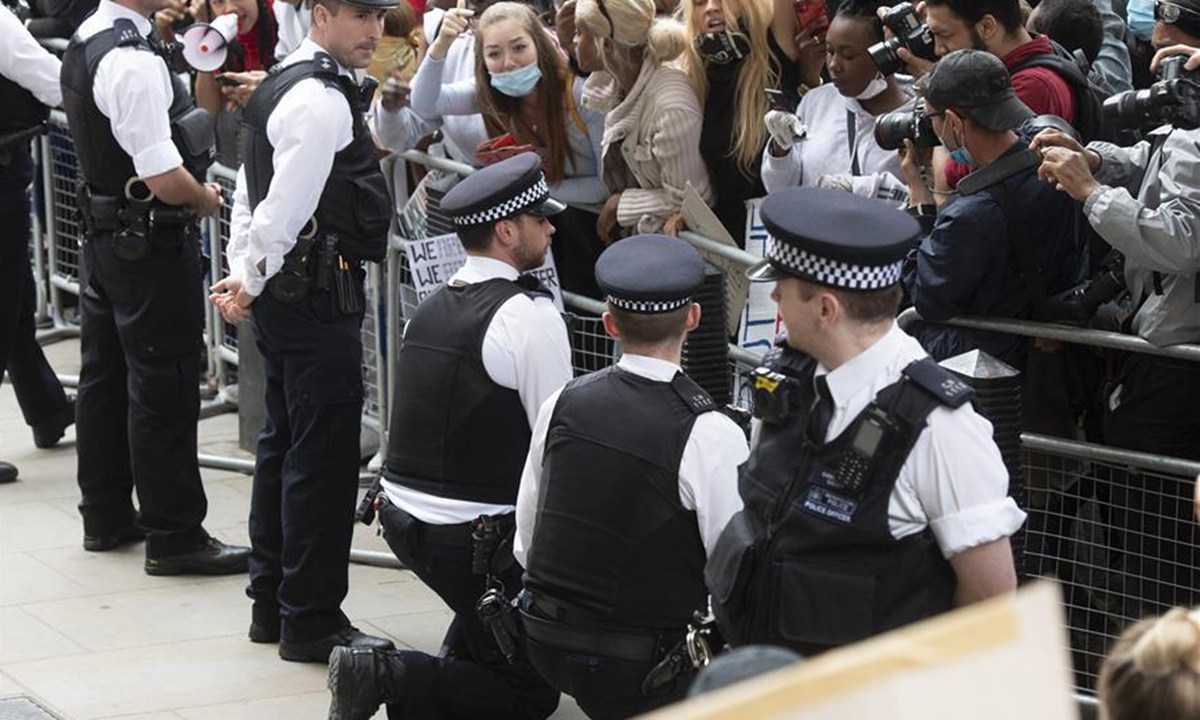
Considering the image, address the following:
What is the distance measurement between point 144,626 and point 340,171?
1.94 metres

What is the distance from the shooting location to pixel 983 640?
199 centimetres

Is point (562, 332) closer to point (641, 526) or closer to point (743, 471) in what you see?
point (641, 526)

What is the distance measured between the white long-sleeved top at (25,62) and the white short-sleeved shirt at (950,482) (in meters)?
5.31

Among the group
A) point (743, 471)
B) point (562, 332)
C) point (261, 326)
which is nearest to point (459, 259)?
point (261, 326)

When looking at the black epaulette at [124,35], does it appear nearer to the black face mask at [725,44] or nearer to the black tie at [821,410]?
the black face mask at [725,44]

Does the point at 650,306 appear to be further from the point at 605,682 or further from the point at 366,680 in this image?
the point at 366,680

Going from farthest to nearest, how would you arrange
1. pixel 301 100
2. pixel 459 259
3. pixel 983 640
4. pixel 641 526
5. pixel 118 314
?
pixel 118 314, pixel 459 259, pixel 301 100, pixel 641 526, pixel 983 640

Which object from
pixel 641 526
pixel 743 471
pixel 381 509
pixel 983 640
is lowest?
pixel 381 509

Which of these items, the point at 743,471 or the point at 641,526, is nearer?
the point at 743,471

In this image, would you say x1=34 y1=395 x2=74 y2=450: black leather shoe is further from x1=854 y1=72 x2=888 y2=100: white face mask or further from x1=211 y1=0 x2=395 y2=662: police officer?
x1=854 y1=72 x2=888 y2=100: white face mask

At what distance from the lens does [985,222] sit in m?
5.53

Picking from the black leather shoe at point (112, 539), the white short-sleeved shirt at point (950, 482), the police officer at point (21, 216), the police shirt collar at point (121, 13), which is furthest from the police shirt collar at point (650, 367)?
the police officer at point (21, 216)

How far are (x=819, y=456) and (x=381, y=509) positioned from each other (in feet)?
7.41

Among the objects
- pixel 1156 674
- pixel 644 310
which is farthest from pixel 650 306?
pixel 1156 674
